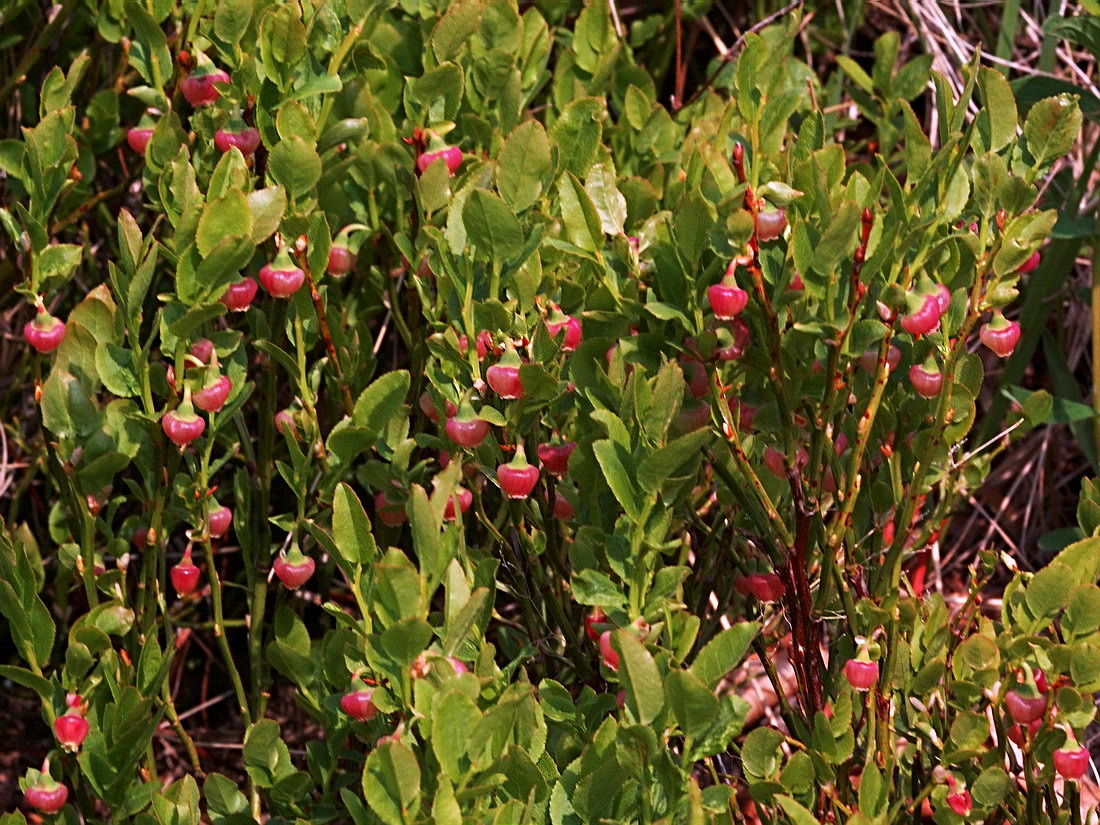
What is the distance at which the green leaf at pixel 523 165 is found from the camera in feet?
3.67

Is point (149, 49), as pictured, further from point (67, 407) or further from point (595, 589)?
point (595, 589)

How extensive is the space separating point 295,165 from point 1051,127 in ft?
2.22

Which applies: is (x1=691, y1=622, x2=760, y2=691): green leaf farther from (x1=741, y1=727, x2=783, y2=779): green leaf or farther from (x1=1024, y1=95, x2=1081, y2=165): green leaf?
(x1=1024, y1=95, x2=1081, y2=165): green leaf

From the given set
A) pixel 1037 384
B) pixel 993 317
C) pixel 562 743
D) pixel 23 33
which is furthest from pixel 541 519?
pixel 1037 384

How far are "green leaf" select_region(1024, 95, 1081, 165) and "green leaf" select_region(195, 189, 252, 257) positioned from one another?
2.23 ft

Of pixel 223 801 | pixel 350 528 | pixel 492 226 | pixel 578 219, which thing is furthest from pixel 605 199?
pixel 223 801

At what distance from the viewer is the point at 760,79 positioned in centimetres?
141

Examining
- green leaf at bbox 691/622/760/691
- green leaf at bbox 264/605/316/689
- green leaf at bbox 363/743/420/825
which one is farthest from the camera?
green leaf at bbox 264/605/316/689

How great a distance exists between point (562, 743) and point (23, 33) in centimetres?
141

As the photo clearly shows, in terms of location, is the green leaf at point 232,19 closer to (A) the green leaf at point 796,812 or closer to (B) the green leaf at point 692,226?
(B) the green leaf at point 692,226

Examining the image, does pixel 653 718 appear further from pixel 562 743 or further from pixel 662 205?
pixel 662 205

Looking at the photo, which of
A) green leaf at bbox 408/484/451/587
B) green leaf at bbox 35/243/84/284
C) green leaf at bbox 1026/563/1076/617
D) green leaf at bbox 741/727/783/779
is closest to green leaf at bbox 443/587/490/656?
green leaf at bbox 408/484/451/587

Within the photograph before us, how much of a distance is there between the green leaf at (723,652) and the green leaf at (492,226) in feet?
1.20

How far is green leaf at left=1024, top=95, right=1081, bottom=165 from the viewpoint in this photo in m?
1.16
